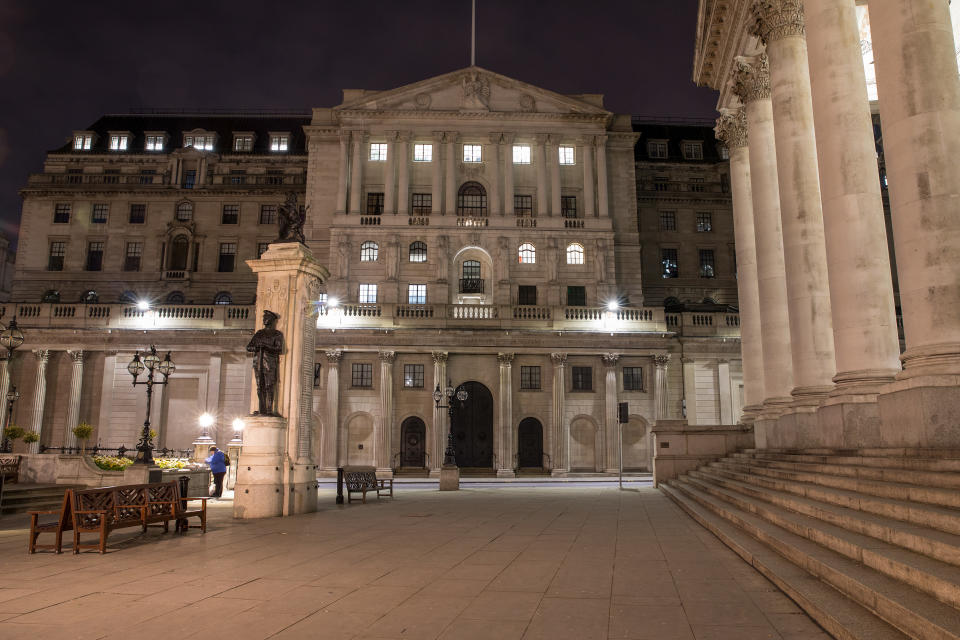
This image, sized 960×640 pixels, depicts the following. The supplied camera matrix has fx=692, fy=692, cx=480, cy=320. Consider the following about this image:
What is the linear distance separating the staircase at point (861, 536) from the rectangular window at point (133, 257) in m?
54.8

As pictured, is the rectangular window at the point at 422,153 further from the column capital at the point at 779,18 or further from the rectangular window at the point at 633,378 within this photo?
the column capital at the point at 779,18

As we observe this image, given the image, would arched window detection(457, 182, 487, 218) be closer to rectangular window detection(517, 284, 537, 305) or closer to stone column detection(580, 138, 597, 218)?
rectangular window detection(517, 284, 537, 305)

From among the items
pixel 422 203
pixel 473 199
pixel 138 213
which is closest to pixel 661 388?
pixel 473 199

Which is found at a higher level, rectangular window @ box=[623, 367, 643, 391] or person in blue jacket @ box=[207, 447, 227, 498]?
rectangular window @ box=[623, 367, 643, 391]

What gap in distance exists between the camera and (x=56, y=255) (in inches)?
2286

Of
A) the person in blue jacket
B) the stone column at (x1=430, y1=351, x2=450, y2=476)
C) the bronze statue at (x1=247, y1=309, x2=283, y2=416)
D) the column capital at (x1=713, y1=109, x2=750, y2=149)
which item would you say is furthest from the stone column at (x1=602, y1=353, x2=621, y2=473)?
the bronze statue at (x1=247, y1=309, x2=283, y2=416)

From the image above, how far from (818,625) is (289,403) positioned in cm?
1445

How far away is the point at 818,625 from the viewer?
663cm

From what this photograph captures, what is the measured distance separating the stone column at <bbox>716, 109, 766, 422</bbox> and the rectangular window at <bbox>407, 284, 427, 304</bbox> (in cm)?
2640

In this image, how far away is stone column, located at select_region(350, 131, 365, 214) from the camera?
5106 centimetres

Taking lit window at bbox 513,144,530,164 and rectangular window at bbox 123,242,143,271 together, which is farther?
rectangular window at bbox 123,242,143,271

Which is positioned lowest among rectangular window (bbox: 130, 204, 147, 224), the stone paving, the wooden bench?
the stone paving

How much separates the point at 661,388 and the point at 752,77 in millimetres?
24665

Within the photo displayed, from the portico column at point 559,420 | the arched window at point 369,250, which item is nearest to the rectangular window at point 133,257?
the arched window at point 369,250
